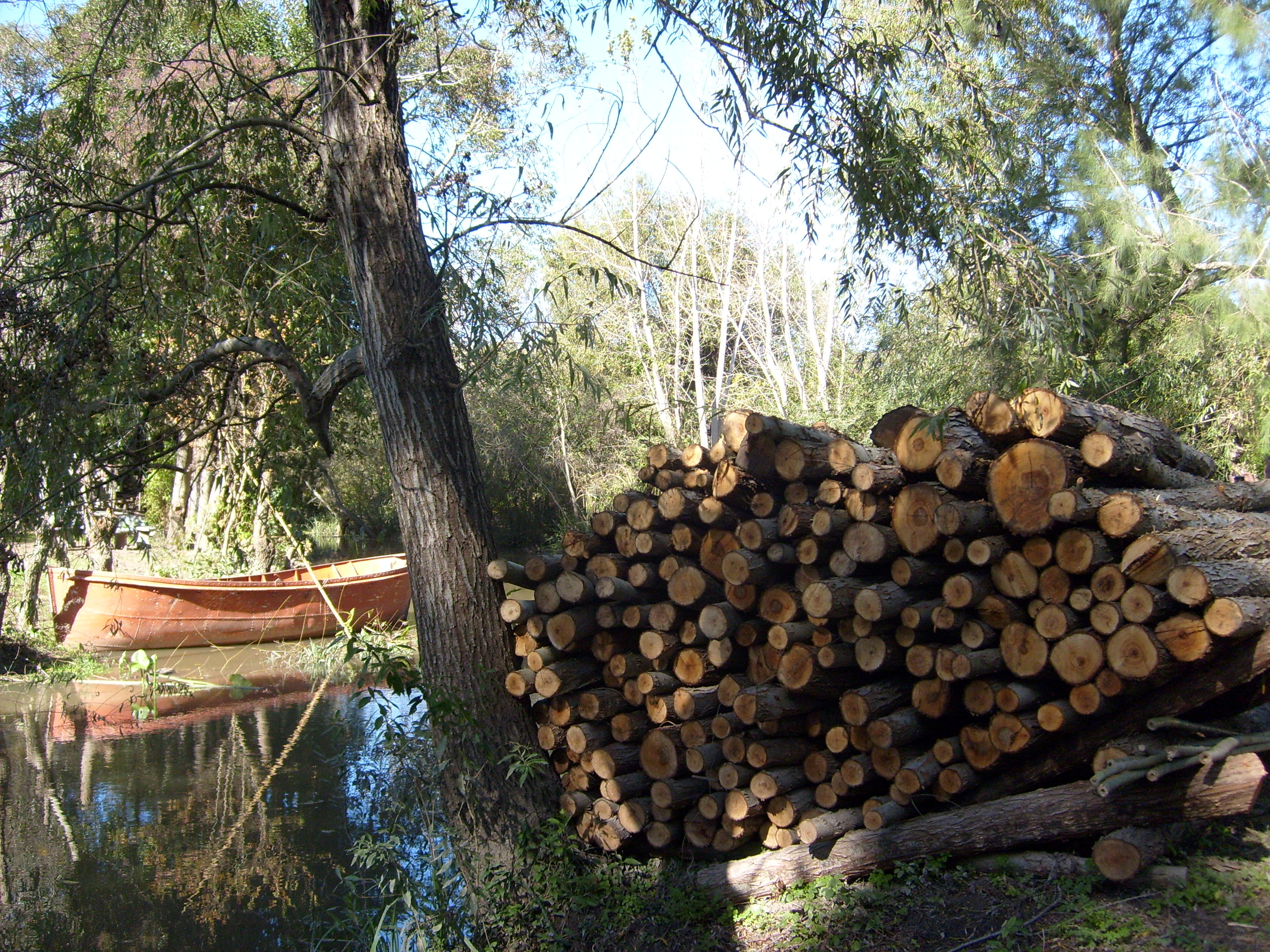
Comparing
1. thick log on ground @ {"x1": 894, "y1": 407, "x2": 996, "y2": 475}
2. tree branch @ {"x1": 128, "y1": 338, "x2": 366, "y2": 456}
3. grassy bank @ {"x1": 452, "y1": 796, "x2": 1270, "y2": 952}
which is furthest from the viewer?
tree branch @ {"x1": 128, "y1": 338, "x2": 366, "y2": 456}

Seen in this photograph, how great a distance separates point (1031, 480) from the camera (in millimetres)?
3689

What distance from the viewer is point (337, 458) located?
2298 cm

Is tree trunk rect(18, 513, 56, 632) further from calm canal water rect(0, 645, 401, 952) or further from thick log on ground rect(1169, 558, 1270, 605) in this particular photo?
thick log on ground rect(1169, 558, 1270, 605)

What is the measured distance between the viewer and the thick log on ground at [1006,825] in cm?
341

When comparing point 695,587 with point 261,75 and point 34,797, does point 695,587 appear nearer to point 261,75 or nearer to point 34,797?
point 34,797

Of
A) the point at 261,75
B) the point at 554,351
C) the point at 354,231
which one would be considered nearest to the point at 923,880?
the point at 554,351

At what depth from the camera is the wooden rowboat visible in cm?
1137

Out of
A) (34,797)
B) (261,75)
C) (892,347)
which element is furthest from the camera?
(261,75)

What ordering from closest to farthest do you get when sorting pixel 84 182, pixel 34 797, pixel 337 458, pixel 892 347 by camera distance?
1. pixel 84 182
2. pixel 34 797
3. pixel 892 347
4. pixel 337 458

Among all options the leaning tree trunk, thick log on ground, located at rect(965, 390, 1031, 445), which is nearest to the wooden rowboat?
the leaning tree trunk

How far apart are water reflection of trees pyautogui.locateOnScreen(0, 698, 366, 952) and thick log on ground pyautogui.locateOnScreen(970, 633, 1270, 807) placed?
2991 millimetres

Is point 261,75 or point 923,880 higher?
point 261,75

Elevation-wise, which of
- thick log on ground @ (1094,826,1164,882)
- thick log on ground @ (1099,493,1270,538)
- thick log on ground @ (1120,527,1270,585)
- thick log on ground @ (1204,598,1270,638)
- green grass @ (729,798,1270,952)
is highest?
thick log on ground @ (1099,493,1270,538)

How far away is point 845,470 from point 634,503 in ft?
3.55
